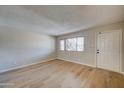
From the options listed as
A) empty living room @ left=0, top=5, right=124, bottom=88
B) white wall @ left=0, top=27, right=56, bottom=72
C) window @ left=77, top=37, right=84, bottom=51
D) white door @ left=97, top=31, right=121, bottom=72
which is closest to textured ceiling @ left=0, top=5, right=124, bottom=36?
empty living room @ left=0, top=5, right=124, bottom=88

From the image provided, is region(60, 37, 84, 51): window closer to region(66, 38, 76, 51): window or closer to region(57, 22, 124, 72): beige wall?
region(66, 38, 76, 51): window

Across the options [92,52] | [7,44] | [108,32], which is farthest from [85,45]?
[7,44]

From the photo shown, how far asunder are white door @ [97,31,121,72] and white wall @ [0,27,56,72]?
11.4 ft

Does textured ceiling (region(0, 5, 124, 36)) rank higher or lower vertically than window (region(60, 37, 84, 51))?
higher

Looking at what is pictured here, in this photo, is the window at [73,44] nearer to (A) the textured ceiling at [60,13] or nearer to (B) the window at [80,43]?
(B) the window at [80,43]

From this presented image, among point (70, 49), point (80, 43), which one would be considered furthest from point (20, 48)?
point (80, 43)

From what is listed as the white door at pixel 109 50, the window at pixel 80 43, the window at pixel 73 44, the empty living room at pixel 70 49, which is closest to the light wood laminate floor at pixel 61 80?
the empty living room at pixel 70 49

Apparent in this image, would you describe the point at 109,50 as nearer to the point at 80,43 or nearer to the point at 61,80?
the point at 80,43

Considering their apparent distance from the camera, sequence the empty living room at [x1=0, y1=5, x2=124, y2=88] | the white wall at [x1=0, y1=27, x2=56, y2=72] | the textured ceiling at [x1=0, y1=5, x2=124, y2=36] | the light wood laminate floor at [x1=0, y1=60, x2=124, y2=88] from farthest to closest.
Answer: the white wall at [x1=0, y1=27, x2=56, y2=72]
the empty living room at [x1=0, y1=5, x2=124, y2=88]
the light wood laminate floor at [x1=0, y1=60, x2=124, y2=88]
the textured ceiling at [x1=0, y1=5, x2=124, y2=36]

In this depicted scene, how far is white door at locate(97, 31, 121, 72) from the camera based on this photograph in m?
3.55

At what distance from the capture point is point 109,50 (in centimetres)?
381

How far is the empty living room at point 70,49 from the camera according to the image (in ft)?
8.96
